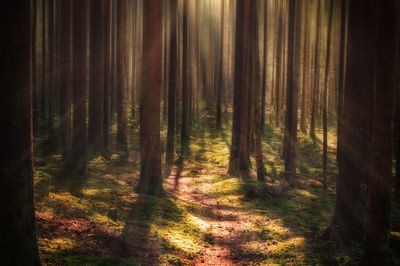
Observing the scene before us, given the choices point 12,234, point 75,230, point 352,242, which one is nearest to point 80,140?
point 75,230

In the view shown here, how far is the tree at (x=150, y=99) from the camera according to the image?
973 centimetres

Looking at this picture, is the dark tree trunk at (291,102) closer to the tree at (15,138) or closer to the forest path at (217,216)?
the forest path at (217,216)

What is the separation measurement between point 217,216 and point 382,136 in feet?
19.0

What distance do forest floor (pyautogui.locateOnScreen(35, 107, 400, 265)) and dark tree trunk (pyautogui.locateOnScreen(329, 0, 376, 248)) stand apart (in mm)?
617

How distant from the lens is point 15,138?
387cm

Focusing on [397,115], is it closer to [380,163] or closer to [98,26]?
[380,163]

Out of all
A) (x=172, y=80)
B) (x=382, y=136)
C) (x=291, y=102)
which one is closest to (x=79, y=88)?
(x=172, y=80)

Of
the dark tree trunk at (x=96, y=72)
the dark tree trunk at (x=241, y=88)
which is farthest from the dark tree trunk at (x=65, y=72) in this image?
the dark tree trunk at (x=241, y=88)

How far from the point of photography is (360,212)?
6.32 m

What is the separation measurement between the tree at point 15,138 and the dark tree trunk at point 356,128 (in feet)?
18.1

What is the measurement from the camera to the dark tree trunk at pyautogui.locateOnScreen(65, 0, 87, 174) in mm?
11344

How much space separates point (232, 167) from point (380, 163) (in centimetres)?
996

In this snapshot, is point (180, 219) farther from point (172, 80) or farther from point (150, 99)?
point (172, 80)

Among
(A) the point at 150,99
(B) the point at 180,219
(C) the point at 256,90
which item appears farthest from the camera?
(C) the point at 256,90
